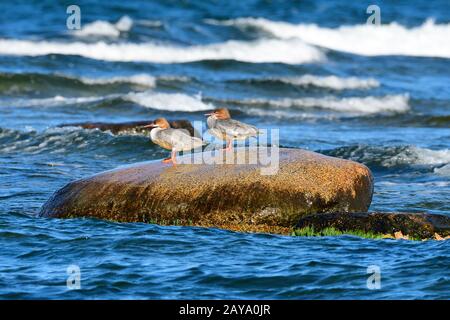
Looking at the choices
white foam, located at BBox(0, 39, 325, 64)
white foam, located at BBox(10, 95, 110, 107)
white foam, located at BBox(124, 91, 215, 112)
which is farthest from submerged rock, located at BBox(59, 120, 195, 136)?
white foam, located at BBox(0, 39, 325, 64)

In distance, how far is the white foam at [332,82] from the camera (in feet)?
90.0

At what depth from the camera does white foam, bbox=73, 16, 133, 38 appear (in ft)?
109

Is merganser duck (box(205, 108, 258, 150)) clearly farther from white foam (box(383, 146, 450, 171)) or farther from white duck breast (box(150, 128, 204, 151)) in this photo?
white foam (box(383, 146, 450, 171))

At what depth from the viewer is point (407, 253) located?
9406 millimetres

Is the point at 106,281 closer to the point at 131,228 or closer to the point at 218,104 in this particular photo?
the point at 131,228

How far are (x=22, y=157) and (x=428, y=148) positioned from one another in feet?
22.4

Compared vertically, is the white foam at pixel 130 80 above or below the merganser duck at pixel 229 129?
below

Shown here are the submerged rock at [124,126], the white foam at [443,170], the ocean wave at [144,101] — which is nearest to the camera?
the white foam at [443,170]

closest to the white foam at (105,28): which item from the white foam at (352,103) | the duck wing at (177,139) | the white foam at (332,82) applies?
the white foam at (332,82)

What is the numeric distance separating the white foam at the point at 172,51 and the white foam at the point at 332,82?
3581mm

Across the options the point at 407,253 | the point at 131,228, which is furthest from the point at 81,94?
the point at 407,253

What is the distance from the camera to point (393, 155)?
51.6 feet

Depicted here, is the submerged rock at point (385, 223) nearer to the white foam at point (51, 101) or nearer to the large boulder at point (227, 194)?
the large boulder at point (227, 194)

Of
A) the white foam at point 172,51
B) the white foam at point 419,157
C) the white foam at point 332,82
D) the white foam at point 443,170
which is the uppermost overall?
the white foam at point 172,51
